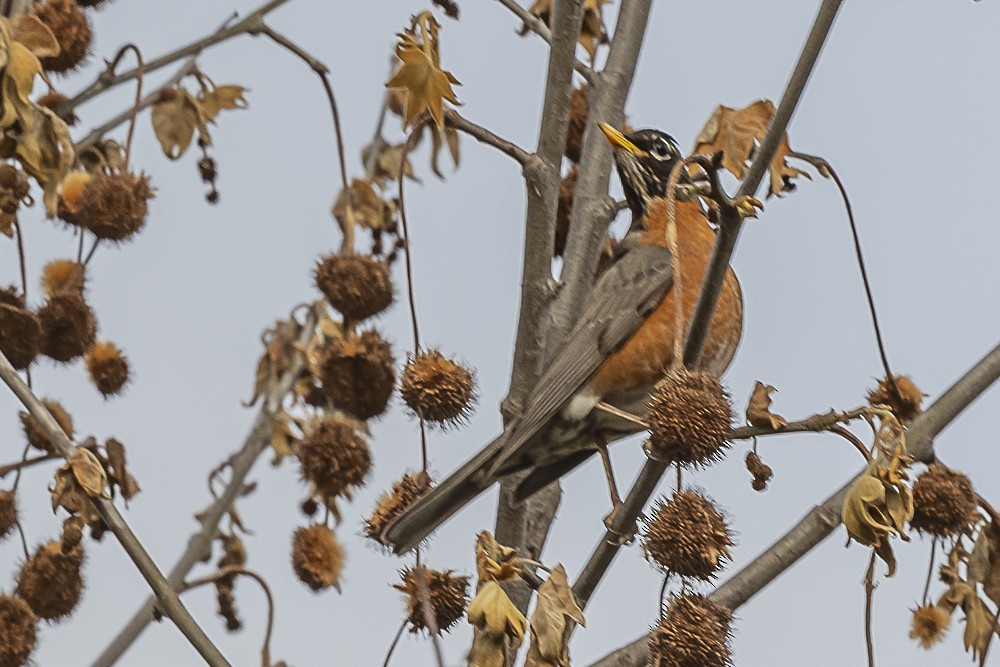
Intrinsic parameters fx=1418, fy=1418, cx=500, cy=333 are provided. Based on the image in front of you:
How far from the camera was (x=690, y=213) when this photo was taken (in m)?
5.02

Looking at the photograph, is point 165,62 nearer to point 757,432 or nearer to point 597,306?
point 597,306

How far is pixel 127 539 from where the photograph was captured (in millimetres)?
3162

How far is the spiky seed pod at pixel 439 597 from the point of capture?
10.2 feet

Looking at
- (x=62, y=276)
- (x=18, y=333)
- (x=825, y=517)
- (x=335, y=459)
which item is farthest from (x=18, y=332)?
(x=825, y=517)

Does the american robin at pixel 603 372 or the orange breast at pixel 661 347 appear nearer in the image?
the american robin at pixel 603 372

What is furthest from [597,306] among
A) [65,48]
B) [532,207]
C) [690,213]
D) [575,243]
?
[65,48]

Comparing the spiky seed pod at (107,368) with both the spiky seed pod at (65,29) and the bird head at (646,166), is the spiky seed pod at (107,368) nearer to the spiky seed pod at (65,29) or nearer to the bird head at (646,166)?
the spiky seed pod at (65,29)

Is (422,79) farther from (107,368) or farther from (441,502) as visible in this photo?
(107,368)

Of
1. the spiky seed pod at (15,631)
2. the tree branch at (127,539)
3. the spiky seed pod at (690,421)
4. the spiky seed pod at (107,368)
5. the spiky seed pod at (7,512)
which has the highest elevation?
the spiky seed pod at (107,368)

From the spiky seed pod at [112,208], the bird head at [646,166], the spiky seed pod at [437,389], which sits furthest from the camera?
the bird head at [646,166]

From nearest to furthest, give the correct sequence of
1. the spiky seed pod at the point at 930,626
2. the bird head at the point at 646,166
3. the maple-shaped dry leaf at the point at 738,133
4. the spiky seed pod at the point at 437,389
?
the spiky seed pod at the point at 437,389
the spiky seed pod at the point at 930,626
the maple-shaped dry leaf at the point at 738,133
the bird head at the point at 646,166

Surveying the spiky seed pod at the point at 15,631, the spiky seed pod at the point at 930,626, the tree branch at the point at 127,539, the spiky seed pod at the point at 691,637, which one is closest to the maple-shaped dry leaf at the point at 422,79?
the tree branch at the point at 127,539

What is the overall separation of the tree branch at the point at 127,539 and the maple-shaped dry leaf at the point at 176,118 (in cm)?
150

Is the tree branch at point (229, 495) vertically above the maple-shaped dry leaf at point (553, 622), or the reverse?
the tree branch at point (229, 495)
